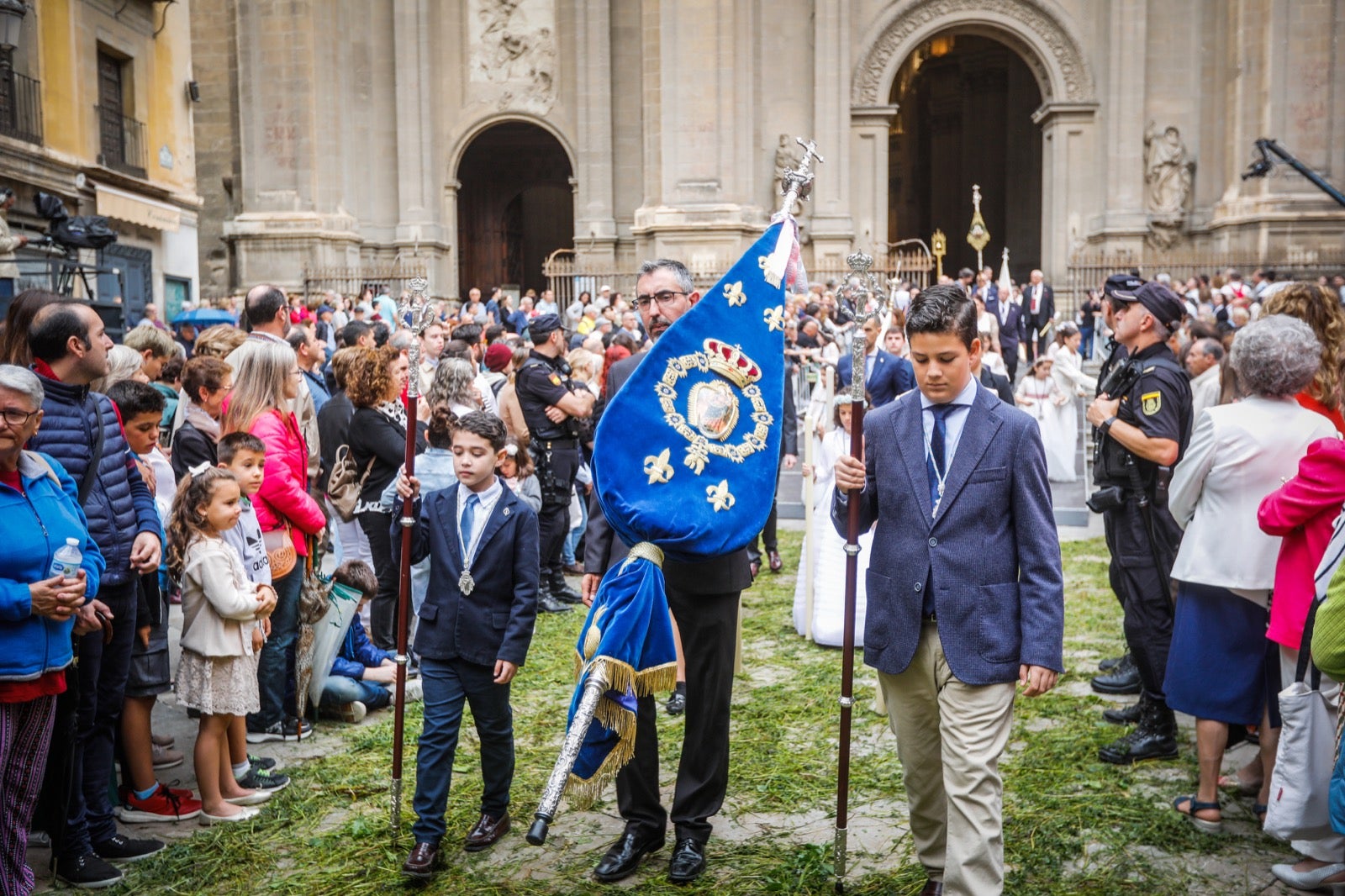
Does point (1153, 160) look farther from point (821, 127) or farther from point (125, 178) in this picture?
point (125, 178)

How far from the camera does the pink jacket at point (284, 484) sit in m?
5.87

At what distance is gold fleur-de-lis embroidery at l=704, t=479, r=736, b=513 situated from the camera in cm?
446

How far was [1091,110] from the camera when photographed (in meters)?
28.9

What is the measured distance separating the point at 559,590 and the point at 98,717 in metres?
4.64

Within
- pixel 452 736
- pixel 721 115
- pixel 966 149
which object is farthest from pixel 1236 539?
pixel 966 149

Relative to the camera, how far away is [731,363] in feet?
15.2

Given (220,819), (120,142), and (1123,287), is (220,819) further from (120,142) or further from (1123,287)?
(120,142)

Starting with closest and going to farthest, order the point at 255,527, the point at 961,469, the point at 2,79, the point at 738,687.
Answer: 1. the point at 961,469
2. the point at 255,527
3. the point at 738,687
4. the point at 2,79

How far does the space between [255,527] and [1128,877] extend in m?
4.13

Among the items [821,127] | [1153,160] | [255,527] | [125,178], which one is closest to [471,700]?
[255,527]

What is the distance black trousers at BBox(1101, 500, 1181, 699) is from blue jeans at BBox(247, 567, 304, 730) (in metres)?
4.18

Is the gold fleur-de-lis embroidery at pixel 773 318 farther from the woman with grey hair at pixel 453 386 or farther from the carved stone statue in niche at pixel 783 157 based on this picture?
the carved stone statue in niche at pixel 783 157

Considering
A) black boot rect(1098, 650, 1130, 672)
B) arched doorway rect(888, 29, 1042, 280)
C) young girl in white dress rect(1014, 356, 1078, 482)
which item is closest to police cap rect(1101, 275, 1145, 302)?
black boot rect(1098, 650, 1130, 672)

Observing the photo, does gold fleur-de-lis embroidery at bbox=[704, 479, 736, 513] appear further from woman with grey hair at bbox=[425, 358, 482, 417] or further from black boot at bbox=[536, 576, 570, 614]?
black boot at bbox=[536, 576, 570, 614]
